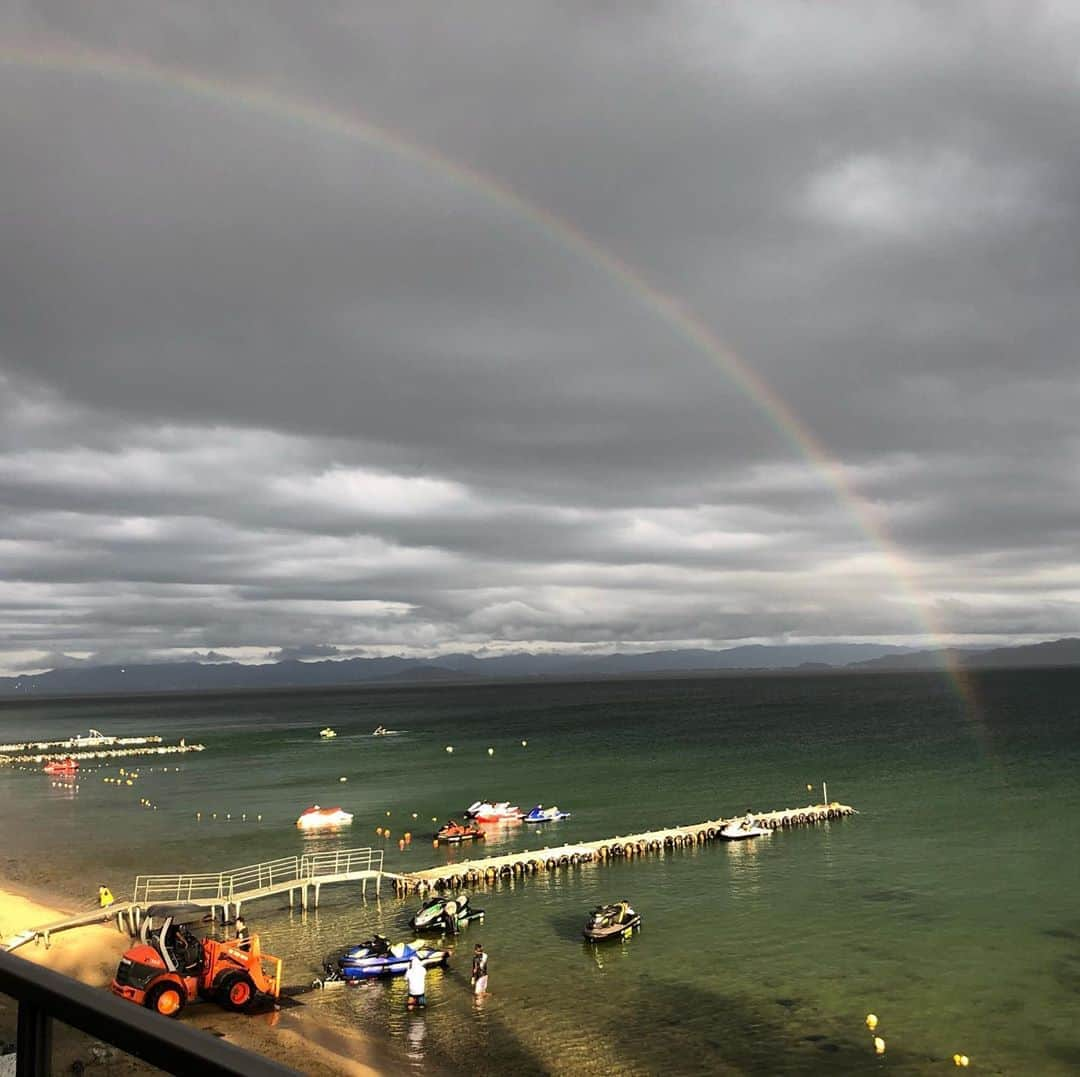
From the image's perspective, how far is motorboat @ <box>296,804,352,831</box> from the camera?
76.6 meters

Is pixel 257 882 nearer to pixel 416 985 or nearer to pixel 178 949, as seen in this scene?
pixel 178 949

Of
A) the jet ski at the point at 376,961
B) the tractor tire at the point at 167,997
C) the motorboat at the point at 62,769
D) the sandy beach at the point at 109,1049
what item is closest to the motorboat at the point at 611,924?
the jet ski at the point at 376,961

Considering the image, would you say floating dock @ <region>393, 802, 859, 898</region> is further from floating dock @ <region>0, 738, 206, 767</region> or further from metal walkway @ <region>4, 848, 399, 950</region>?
floating dock @ <region>0, 738, 206, 767</region>

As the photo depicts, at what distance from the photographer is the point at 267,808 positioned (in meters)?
89.6

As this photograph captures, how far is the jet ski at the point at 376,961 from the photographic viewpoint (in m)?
36.6

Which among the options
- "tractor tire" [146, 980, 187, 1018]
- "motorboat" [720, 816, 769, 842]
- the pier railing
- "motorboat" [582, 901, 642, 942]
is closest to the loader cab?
"tractor tire" [146, 980, 187, 1018]

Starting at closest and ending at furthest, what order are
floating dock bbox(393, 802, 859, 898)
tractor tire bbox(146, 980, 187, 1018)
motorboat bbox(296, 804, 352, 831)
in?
tractor tire bbox(146, 980, 187, 1018) → floating dock bbox(393, 802, 859, 898) → motorboat bbox(296, 804, 352, 831)

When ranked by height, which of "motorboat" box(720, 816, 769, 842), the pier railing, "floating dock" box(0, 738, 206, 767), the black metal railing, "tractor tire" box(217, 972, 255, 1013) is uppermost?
the black metal railing

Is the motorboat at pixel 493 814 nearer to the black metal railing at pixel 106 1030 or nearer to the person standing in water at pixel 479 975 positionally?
the person standing in water at pixel 479 975

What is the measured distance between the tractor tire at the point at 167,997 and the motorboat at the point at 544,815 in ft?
155

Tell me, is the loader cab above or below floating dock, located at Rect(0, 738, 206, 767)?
above

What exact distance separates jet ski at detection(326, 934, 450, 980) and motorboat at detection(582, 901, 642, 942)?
7060 millimetres

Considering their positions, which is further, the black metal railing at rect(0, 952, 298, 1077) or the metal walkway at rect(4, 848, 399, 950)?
the metal walkway at rect(4, 848, 399, 950)

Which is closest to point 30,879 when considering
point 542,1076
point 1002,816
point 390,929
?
point 390,929
